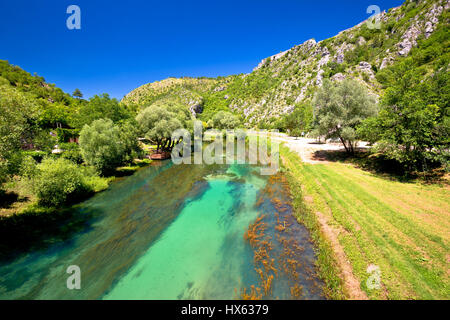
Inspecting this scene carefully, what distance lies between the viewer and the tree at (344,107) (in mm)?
20969

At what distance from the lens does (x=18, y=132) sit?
9969 mm

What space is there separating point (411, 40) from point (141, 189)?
105 meters

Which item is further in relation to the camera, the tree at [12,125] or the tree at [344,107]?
the tree at [344,107]

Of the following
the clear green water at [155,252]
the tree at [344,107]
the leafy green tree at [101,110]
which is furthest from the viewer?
the leafy green tree at [101,110]

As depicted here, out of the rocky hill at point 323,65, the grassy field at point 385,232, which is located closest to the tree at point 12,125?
the grassy field at point 385,232

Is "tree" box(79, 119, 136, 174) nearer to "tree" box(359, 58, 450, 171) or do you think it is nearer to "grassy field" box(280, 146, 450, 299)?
"grassy field" box(280, 146, 450, 299)

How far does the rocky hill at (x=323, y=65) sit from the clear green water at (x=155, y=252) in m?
55.5

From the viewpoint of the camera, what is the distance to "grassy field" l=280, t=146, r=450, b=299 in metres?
6.25

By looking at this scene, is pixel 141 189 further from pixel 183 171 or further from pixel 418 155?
pixel 418 155

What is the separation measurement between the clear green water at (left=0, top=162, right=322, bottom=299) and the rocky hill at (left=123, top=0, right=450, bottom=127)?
55.5 metres

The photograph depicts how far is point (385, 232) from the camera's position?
865 cm

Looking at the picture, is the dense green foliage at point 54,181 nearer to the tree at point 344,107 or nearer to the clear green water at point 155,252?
the clear green water at point 155,252
